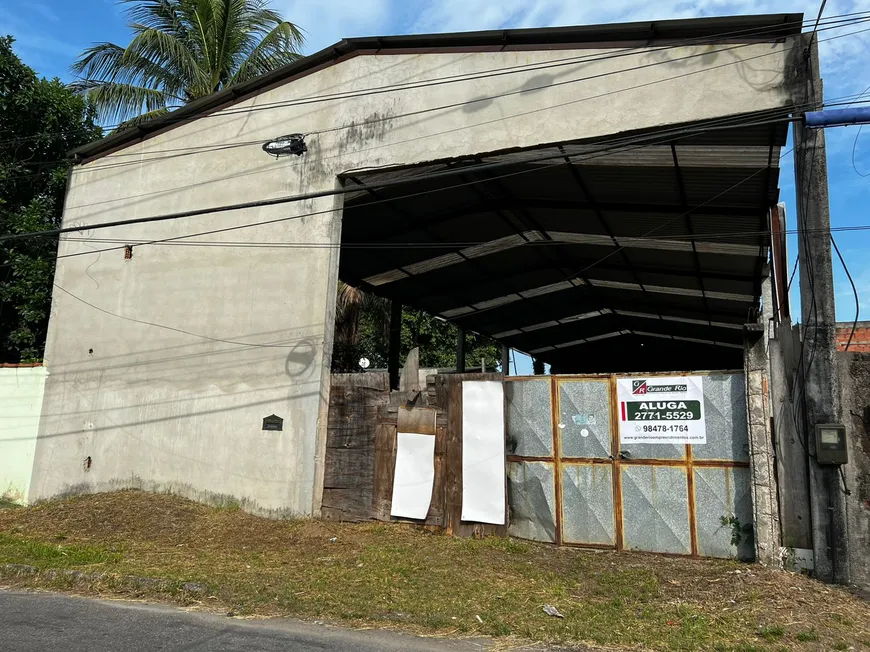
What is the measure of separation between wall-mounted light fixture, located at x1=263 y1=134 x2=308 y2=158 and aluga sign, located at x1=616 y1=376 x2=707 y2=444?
697cm

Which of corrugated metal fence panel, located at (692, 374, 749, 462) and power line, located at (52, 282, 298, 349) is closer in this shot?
corrugated metal fence panel, located at (692, 374, 749, 462)

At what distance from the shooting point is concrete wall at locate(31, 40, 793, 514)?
9.73 metres

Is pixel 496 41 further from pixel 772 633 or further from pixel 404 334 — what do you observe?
pixel 404 334

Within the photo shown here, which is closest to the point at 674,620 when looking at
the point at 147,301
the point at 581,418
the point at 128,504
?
the point at 581,418

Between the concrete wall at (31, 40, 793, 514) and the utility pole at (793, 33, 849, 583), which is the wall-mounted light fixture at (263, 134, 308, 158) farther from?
the utility pole at (793, 33, 849, 583)

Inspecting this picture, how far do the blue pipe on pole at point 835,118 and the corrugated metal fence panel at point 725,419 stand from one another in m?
3.11

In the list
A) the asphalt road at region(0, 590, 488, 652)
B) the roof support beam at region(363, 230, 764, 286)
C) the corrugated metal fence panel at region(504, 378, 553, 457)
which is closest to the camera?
the asphalt road at region(0, 590, 488, 652)

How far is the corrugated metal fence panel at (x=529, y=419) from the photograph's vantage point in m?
9.27

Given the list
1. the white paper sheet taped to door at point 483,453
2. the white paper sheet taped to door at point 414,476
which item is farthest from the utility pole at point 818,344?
the white paper sheet taped to door at point 414,476

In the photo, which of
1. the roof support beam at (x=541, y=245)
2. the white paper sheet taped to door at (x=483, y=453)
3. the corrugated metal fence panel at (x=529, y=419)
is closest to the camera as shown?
the corrugated metal fence panel at (x=529, y=419)

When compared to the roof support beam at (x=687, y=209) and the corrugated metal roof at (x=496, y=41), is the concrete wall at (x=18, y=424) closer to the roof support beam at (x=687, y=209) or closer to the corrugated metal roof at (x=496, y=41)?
the corrugated metal roof at (x=496, y=41)

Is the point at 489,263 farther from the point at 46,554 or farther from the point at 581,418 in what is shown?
the point at 46,554

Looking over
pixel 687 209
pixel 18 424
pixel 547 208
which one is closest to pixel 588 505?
pixel 687 209

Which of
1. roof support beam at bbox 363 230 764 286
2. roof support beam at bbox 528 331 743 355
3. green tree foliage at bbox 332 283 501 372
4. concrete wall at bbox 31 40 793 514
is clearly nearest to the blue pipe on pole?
concrete wall at bbox 31 40 793 514
